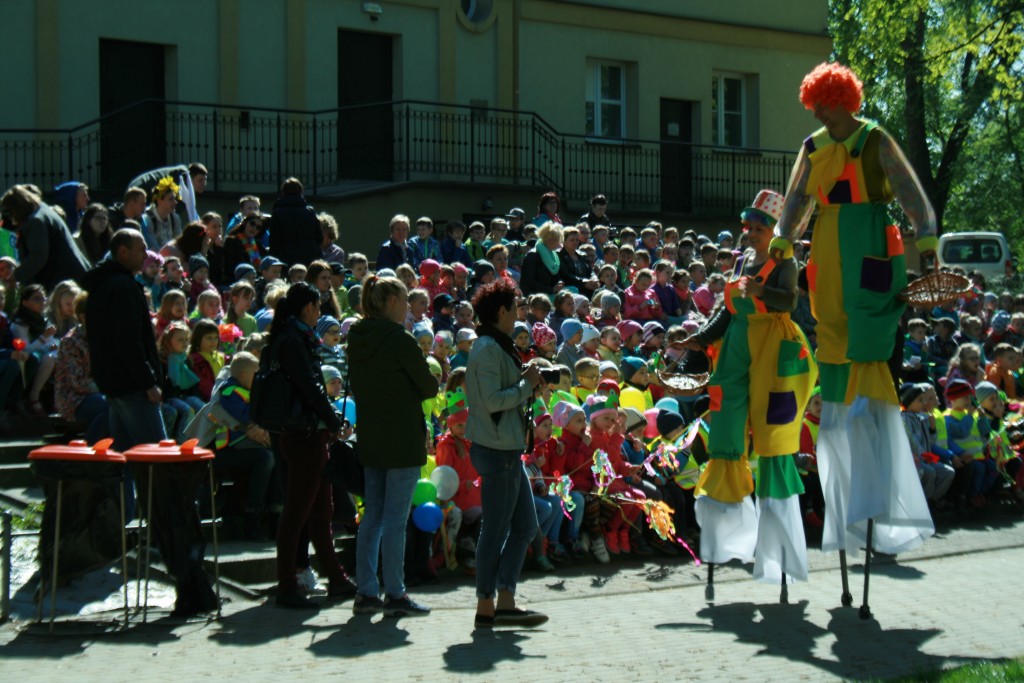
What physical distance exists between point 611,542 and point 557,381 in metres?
2.85

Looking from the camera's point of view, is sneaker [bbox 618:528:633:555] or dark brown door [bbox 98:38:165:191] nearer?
sneaker [bbox 618:528:633:555]

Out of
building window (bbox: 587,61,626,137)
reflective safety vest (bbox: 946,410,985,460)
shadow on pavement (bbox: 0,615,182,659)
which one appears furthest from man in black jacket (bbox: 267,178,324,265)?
building window (bbox: 587,61,626,137)

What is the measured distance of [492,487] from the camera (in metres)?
8.19

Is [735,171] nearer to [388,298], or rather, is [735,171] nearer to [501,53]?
[501,53]

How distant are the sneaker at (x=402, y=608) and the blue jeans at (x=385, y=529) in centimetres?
3

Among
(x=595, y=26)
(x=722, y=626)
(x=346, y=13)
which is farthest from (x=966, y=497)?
(x=595, y=26)

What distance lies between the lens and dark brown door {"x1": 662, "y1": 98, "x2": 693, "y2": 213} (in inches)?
1127

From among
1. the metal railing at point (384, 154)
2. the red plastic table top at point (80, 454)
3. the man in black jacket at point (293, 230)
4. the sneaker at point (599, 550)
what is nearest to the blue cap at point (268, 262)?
the man in black jacket at point (293, 230)

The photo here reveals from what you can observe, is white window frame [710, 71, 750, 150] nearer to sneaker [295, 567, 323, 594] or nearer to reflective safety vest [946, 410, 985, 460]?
reflective safety vest [946, 410, 985, 460]

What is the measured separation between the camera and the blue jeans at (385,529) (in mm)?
8492

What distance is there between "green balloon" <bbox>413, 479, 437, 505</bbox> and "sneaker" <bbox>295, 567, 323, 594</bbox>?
3.07ft

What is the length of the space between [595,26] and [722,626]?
20293 millimetres

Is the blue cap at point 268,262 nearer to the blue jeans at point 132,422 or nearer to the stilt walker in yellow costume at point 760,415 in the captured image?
the blue jeans at point 132,422

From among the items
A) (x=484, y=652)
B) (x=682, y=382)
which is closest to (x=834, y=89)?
(x=682, y=382)
